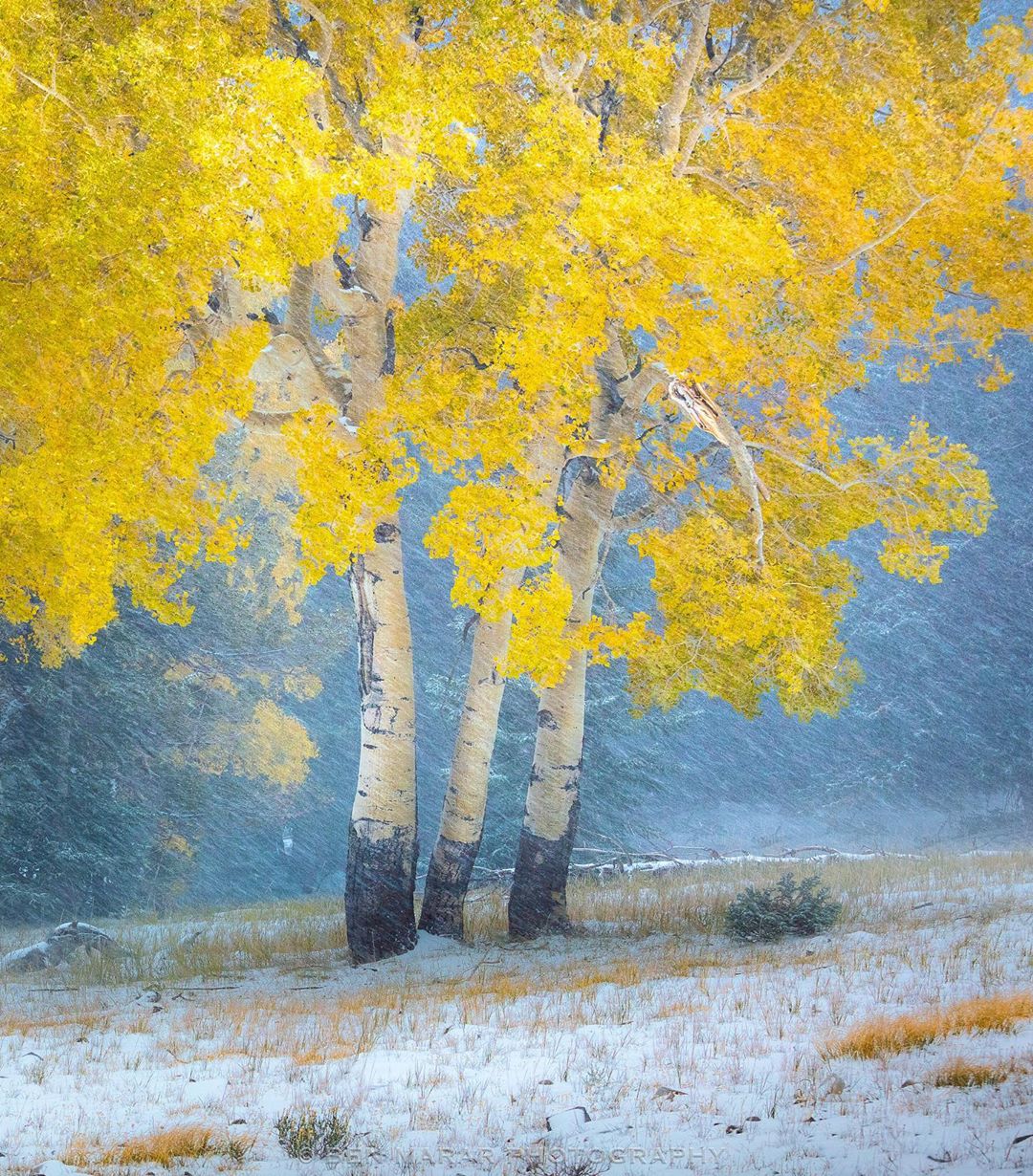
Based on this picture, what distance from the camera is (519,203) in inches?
357

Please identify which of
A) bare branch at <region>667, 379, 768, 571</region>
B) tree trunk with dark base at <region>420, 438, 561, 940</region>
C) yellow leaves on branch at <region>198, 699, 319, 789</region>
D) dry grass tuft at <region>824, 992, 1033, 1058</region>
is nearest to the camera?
dry grass tuft at <region>824, 992, 1033, 1058</region>

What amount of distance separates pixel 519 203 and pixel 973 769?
30024 mm

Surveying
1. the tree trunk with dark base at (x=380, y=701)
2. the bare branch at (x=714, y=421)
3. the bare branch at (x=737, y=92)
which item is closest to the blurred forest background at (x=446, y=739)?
the tree trunk with dark base at (x=380, y=701)

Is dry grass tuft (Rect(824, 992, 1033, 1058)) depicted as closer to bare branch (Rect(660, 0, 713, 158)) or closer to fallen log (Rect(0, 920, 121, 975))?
bare branch (Rect(660, 0, 713, 158))

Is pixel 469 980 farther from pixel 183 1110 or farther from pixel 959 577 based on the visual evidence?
pixel 959 577

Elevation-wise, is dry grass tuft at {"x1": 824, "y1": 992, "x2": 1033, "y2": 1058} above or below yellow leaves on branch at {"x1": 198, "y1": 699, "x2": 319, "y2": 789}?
below

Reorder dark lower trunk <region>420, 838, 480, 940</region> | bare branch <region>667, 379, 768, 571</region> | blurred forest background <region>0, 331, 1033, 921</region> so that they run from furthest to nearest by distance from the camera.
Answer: blurred forest background <region>0, 331, 1033, 921</region>, dark lower trunk <region>420, 838, 480, 940</region>, bare branch <region>667, 379, 768, 571</region>

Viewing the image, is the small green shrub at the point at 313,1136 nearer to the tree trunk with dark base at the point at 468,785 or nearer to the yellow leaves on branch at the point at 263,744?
the tree trunk with dark base at the point at 468,785

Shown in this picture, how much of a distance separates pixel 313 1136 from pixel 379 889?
20.0ft

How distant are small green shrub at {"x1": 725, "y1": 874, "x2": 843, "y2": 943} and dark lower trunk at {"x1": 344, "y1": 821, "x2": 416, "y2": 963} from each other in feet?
10.3

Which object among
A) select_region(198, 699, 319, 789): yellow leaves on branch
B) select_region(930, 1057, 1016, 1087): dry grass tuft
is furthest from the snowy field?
select_region(198, 699, 319, 789): yellow leaves on branch

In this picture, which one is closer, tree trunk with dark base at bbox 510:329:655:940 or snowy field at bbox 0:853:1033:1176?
snowy field at bbox 0:853:1033:1176

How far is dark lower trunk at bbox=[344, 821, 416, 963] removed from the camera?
34.0 feet

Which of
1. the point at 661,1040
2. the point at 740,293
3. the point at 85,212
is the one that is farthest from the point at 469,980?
the point at 85,212
